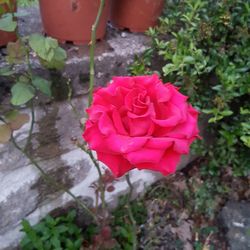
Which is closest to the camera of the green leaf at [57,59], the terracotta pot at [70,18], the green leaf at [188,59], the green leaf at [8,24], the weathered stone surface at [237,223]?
the green leaf at [8,24]

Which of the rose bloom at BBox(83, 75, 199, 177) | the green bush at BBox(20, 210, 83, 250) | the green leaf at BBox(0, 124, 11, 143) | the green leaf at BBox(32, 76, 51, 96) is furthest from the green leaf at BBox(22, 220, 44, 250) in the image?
the rose bloom at BBox(83, 75, 199, 177)

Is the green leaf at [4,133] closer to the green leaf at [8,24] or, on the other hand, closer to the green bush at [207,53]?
the green leaf at [8,24]

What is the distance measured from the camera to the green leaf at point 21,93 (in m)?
0.98

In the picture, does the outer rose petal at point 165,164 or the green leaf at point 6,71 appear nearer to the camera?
the outer rose petal at point 165,164

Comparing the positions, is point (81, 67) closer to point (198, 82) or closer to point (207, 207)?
point (198, 82)

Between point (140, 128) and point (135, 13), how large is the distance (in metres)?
0.71

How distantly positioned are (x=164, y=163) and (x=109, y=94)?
0.18 meters

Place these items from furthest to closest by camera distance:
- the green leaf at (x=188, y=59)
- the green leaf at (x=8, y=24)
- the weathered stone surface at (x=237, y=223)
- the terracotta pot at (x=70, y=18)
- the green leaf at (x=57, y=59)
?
the weathered stone surface at (x=237, y=223) < the green leaf at (x=188, y=59) < the terracotta pot at (x=70, y=18) < the green leaf at (x=57, y=59) < the green leaf at (x=8, y=24)

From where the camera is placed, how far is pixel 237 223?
1.68 m

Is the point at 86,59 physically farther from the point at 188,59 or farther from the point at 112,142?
the point at 112,142

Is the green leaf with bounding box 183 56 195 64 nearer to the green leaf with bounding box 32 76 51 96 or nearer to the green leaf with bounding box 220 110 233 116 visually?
the green leaf with bounding box 220 110 233 116

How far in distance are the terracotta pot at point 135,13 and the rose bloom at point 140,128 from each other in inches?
23.6

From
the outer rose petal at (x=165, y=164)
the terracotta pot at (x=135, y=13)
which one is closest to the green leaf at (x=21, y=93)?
the outer rose petal at (x=165, y=164)

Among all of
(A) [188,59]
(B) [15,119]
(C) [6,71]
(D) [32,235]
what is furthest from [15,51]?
(D) [32,235]
